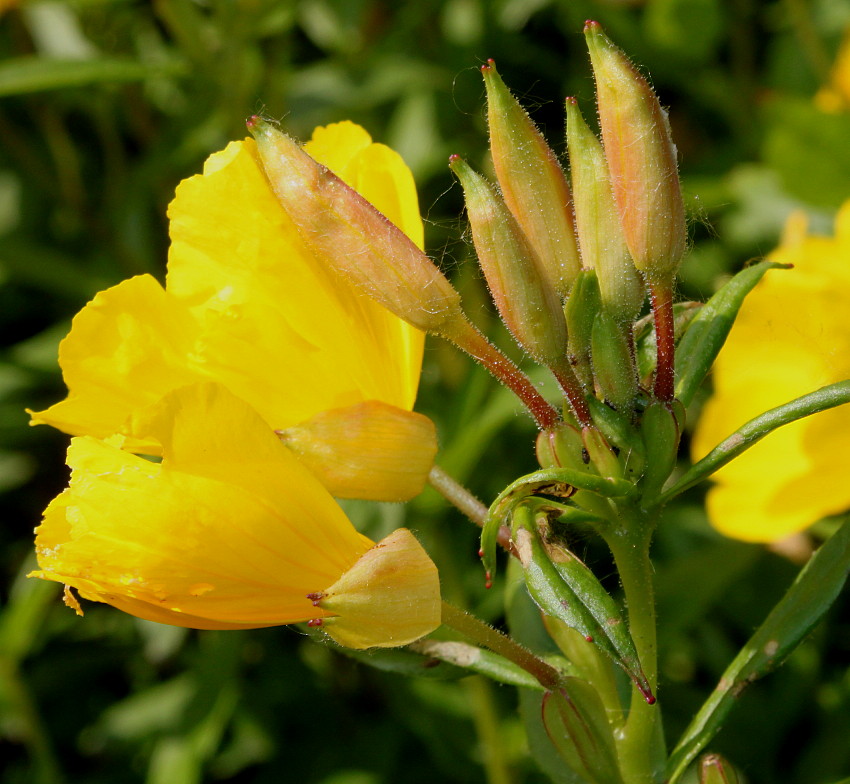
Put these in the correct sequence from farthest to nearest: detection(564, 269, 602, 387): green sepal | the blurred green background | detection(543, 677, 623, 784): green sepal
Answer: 1. the blurred green background
2. detection(543, 677, 623, 784): green sepal
3. detection(564, 269, 602, 387): green sepal

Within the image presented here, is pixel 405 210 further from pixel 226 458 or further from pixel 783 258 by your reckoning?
pixel 783 258

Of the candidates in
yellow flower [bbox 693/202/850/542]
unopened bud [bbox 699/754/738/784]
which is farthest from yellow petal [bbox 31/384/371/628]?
yellow flower [bbox 693/202/850/542]

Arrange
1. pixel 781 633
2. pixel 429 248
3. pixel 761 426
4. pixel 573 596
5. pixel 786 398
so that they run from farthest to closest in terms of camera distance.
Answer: pixel 429 248
pixel 786 398
pixel 781 633
pixel 761 426
pixel 573 596

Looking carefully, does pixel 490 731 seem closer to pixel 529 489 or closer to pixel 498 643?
pixel 498 643

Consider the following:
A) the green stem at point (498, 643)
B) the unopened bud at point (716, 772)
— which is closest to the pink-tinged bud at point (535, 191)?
the green stem at point (498, 643)

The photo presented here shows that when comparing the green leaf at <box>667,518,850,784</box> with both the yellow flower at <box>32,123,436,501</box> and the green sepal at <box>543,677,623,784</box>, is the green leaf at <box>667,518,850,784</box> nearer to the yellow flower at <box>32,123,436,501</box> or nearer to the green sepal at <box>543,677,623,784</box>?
the green sepal at <box>543,677,623,784</box>

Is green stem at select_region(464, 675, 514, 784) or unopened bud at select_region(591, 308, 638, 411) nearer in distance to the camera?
unopened bud at select_region(591, 308, 638, 411)

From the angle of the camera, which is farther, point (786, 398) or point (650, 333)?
point (786, 398)

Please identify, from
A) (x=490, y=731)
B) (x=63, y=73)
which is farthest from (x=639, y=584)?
(x=63, y=73)
